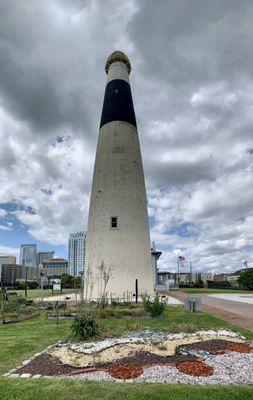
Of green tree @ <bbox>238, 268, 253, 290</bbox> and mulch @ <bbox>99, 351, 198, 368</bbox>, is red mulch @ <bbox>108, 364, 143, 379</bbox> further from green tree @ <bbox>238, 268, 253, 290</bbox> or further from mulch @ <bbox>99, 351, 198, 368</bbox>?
green tree @ <bbox>238, 268, 253, 290</bbox>

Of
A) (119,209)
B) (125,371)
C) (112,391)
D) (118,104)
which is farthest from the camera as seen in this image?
(118,104)

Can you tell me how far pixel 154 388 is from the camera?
14.6 ft

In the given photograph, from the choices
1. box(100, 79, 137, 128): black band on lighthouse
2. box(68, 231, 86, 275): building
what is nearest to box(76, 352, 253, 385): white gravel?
box(100, 79, 137, 128): black band on lighthouse

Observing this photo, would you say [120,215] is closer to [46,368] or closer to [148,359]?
[148,359]

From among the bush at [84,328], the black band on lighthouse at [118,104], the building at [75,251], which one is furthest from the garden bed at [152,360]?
the building at [75,251]

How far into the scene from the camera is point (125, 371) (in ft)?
17.5

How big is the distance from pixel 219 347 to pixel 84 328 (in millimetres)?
3439

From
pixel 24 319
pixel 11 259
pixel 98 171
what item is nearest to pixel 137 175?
pixel 98 171

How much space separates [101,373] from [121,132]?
1887 centimetres

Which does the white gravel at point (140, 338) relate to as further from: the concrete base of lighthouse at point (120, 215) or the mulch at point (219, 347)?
the concrete base of lighthouse at point (120, 215)

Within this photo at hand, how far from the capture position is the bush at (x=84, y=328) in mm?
8039

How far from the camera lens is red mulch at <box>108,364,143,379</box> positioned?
5.08m

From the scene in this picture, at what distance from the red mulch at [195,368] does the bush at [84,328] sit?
3087 mm

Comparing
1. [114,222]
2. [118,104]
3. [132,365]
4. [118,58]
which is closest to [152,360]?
[132,365]
